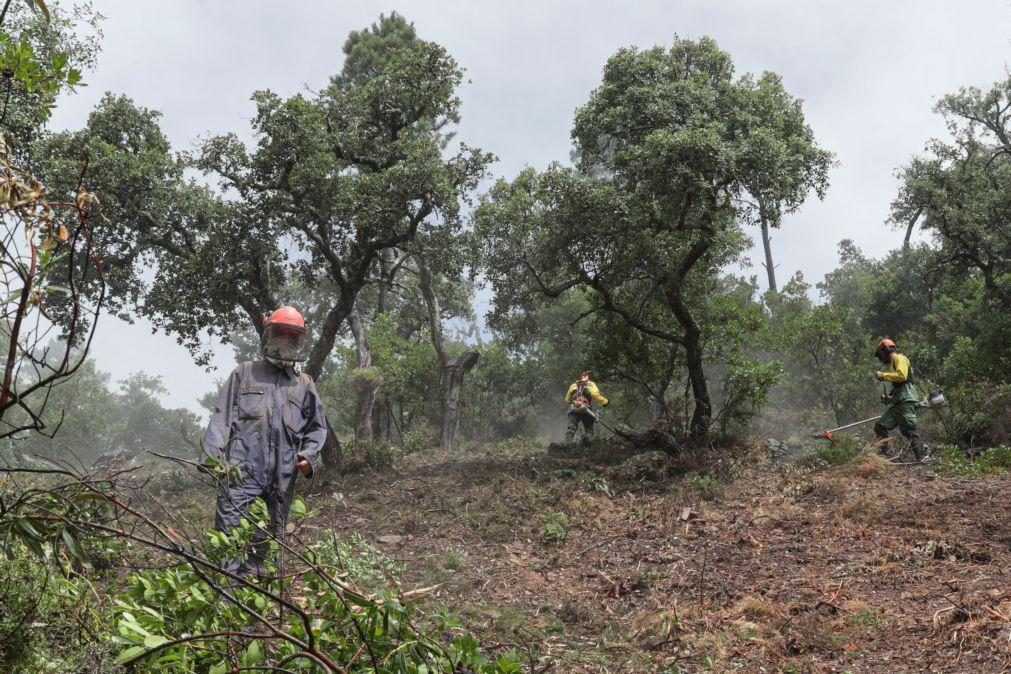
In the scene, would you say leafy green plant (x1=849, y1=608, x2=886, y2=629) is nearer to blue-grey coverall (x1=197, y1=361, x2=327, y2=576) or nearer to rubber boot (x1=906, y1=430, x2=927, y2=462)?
blue-grey coverall (x1=197, y1=361, x2=327, y2=576)

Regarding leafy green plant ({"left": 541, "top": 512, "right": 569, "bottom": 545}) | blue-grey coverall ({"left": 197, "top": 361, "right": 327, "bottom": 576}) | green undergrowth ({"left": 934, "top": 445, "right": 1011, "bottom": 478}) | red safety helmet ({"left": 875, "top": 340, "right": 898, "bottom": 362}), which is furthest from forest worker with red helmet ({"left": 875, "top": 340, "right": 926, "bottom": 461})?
blue-grey coverall ({"left": 197, "top": 361, "right": 327, "bottom": 576})

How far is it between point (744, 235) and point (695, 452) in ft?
17.5

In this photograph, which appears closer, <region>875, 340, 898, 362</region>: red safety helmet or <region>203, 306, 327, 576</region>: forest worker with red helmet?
<region>203, 306, 327, 576</region>: forest worker with red helmet

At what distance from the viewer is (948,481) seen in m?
8.01

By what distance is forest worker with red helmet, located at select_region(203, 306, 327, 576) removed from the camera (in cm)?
460

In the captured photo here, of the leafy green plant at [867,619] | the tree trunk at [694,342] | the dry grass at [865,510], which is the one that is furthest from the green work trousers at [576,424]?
the leafy green plant at [867,619]

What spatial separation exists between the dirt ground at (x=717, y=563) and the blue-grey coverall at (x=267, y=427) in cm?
131

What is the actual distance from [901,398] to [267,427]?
28.4ft

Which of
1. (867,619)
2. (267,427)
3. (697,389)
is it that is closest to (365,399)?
(697,389)

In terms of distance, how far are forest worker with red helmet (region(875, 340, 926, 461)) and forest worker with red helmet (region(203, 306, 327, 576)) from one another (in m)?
7.94

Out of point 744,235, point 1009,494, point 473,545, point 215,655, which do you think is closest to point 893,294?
point 744,235

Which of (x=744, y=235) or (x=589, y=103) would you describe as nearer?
(x=589, y=103)

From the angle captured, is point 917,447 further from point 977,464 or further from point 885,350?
point 885,350

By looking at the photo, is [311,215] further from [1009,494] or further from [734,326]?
[1009,494]
